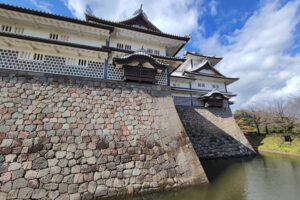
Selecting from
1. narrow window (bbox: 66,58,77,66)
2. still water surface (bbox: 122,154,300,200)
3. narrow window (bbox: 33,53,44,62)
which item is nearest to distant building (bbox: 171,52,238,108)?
still water surface (bbox: 122,154,300,200)

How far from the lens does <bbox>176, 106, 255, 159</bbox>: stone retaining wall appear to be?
12203 mm

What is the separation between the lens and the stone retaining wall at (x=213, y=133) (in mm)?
12203

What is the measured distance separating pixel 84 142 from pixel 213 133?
1093cm

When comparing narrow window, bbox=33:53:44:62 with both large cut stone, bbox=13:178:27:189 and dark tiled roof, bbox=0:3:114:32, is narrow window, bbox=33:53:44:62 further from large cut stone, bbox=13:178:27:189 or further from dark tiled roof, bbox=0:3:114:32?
large cut stone, bbox=13:178:27:189

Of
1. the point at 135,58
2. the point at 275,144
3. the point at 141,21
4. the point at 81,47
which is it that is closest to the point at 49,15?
the point at 81,47

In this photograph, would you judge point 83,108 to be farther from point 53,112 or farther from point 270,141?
point 270,141

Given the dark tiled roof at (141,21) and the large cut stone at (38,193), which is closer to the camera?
the large cut stone at (38,193)

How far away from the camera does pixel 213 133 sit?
524 inches

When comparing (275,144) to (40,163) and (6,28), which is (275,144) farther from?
(6,28)

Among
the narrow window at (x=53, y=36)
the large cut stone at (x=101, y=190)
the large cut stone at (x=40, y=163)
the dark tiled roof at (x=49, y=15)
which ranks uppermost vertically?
the dark tiled roof at (x=49, y=15)

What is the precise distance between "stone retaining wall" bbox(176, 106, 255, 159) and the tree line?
6.21 m

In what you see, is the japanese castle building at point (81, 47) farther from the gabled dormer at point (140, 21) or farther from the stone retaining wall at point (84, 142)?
the stone retaining wall at point (84, 142)

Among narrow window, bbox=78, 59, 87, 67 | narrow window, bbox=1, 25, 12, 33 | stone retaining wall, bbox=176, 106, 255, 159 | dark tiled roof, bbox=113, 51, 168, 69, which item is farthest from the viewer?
stone retaining wall, bbox=176, 106, 255, 159


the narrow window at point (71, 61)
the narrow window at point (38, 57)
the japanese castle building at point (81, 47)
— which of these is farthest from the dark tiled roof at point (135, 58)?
the narrow window at point (38, 57)
